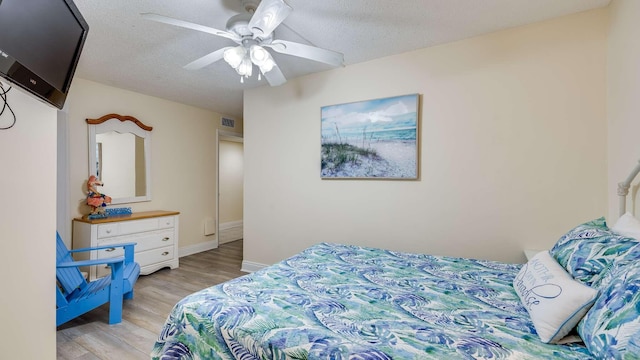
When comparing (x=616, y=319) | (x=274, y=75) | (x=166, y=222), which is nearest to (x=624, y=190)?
(x=616, y=319)

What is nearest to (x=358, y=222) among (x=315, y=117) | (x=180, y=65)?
(x=315, y=117)

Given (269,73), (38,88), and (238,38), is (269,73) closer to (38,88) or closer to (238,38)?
(238,38)

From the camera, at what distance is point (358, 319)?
121cm

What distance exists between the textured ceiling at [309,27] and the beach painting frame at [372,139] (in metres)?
0.49

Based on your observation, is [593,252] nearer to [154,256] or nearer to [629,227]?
[629,227]

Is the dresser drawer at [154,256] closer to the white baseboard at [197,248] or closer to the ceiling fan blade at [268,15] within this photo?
the white baseboard at [197,248]

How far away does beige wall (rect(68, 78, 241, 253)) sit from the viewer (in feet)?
10.8

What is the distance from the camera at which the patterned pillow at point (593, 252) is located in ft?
3.57

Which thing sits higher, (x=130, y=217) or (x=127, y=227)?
(x=130, y=217)

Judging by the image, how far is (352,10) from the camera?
198 centimetres

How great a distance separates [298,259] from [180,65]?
2.36 metres

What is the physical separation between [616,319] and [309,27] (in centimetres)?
229

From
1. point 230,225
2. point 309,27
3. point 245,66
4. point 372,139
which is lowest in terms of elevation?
point 230,225

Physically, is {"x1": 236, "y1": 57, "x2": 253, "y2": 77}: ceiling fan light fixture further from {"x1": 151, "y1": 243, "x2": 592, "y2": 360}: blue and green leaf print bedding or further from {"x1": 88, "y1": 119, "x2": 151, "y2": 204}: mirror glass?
{"x1": 88, "y1": 119, "x2": 151, "y2": 204}: mirror glass
